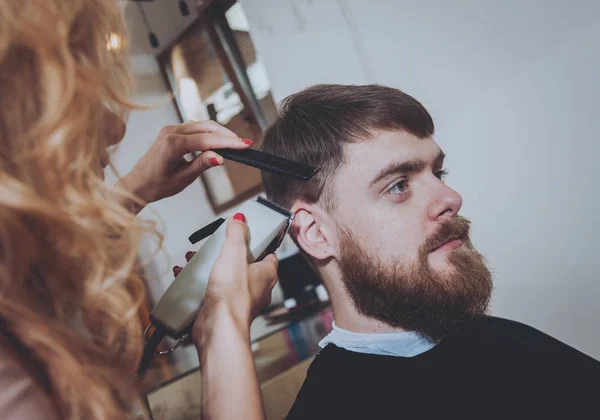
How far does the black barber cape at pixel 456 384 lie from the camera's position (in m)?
0.89

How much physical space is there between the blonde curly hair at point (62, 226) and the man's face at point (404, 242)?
1.87ft

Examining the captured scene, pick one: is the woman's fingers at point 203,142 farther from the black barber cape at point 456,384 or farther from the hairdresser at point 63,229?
the black barber cape at point 456,384

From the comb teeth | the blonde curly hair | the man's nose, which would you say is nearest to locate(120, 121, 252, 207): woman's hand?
the comb teeth

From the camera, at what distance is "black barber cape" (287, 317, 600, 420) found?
0.89 m

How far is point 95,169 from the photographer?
1.69 ft

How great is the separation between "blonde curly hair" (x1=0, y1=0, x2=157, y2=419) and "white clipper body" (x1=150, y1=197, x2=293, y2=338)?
0.22 m

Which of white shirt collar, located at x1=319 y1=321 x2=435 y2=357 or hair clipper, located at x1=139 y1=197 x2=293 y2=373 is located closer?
hair clipper, located at x1=139 y1=197 x2=293 y2=373

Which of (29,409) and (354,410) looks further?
(354,410)

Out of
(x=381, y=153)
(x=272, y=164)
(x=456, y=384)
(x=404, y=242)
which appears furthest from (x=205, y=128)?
(x=456, y=384)

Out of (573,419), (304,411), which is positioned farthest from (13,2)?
(573,419)

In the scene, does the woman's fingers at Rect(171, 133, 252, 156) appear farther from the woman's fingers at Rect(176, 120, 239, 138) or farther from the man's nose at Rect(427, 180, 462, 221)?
the man's nose at Rect(427, 180, 462, 221)

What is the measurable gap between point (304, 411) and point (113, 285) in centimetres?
58

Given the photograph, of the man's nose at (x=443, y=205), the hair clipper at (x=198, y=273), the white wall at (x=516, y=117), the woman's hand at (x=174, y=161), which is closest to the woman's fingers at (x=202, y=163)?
the woman's hand at (x=174, y=161)

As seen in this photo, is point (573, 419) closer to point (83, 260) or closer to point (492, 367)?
point (492, 367)
